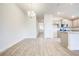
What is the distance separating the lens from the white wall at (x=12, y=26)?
4.75 meters

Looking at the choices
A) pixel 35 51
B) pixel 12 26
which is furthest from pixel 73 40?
pixel 12 26

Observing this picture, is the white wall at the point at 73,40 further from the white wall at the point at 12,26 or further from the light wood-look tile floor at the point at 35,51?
the white wall at the point at 12,26

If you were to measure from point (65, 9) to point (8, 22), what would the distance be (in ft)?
9.02

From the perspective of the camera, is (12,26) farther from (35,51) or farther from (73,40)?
(73,40)

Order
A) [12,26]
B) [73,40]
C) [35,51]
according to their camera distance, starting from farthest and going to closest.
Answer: [12,26], [73,40], [35,51]

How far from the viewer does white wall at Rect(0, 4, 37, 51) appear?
4750mm

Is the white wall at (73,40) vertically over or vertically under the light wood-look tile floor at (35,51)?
over

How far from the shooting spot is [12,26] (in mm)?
5875

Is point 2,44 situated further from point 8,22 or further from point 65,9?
point 65,9

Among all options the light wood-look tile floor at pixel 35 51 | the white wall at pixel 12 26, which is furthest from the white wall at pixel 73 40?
the white wall at pixel 12 26

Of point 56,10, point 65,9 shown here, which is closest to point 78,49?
point 65,9

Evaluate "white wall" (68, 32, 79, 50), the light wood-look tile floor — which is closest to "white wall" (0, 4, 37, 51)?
the light wood-look tile floor

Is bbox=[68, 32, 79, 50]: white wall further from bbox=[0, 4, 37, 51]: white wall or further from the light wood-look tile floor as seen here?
bbox=[0, 4, 37, 51]: white wall

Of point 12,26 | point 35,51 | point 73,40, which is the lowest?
point 35,51
